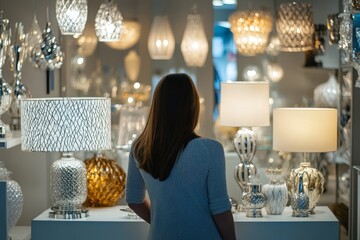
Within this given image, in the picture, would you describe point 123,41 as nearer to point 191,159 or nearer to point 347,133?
point 347,133

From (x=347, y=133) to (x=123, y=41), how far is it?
1571mm

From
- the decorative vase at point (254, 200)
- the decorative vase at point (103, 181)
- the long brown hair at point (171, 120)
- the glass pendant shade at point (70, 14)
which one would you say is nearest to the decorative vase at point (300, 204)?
the decorative vase at point (254, 200)

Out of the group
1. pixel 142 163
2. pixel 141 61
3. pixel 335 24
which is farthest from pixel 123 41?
pixel 142 163

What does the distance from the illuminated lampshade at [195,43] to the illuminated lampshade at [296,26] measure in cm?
50

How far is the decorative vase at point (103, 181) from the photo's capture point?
493cm

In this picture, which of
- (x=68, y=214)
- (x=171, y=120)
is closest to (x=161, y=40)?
(x=68, y=214)

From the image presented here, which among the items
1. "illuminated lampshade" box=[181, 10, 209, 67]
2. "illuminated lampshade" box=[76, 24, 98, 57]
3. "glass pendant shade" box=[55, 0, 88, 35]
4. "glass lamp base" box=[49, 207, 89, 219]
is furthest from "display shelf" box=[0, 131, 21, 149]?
"illuminated lampshade" box=[181, 10, 209, 67]

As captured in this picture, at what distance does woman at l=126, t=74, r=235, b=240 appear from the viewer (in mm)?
3617

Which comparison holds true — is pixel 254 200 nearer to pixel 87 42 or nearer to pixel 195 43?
pixel 195 43

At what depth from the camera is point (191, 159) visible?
3.62m

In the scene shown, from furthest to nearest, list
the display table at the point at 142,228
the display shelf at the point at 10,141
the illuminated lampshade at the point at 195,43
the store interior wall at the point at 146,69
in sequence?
the illuminated lampshade at the point at 195,43 → the store interior wall at the point at 146,69 → the display table at the point at 142,228 → the display shelf at the point at 10,141

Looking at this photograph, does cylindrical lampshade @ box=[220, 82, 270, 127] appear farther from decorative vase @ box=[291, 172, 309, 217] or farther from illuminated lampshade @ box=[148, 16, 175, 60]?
illuminated lampshade @ box=[148, 16, 175, 60]

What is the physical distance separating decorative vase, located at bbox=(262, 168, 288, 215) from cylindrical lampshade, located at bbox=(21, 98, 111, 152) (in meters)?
0.98

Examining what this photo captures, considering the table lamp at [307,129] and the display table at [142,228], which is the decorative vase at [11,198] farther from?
the table lamp at [307,129]
